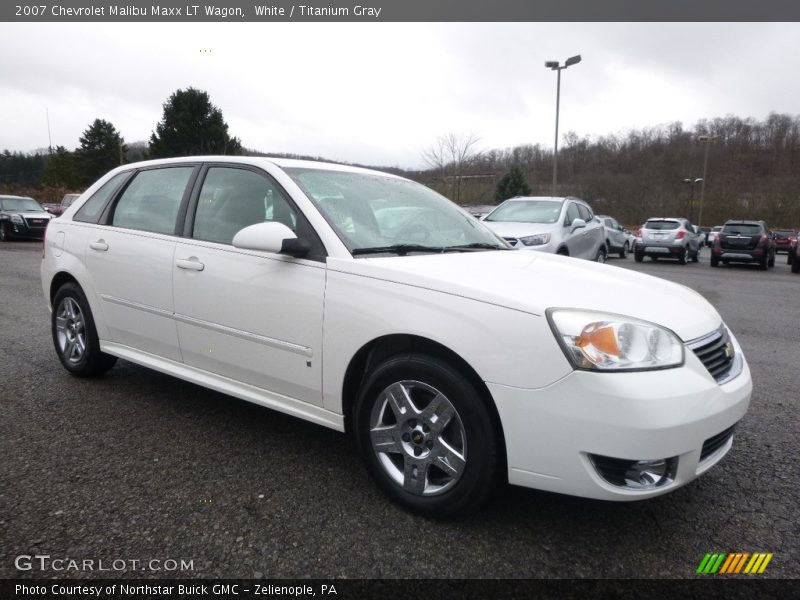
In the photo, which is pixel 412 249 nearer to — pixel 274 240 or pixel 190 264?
pixel 274 240

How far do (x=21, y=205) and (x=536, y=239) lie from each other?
1980 centimetres

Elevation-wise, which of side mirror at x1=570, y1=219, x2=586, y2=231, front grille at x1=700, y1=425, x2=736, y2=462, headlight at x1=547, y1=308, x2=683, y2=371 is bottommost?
front grille at x1=700, y1=425, x2=736, y2=462

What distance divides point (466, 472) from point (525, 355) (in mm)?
551

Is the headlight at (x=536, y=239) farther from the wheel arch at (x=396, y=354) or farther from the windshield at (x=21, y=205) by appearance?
the windshield at (x=21, y=205)

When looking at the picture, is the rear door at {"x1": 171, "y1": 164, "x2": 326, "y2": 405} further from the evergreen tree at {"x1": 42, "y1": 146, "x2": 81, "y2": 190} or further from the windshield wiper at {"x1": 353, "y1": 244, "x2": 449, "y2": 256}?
the evergreen tree at {"x1": 42, "y1": 146, "x2": 81, "y2": 190}

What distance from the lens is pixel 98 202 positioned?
432cm

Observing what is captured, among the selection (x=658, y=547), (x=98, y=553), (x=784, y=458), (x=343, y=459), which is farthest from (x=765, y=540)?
(x=98, y=553)

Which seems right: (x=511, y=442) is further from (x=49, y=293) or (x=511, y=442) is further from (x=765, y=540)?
(x=49, y=293)

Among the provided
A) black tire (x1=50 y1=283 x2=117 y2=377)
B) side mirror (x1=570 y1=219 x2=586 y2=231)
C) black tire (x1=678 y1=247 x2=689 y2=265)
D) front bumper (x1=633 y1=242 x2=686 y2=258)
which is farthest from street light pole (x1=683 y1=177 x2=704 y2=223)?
black tire (x1=50 y1=283 x2=117 y2=377)

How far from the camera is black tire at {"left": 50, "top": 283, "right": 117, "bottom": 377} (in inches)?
165

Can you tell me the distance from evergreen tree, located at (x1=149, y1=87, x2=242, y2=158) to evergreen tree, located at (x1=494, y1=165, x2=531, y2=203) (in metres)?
23.1

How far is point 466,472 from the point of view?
2357 millimetres

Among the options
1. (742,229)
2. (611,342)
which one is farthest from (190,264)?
(742,229)

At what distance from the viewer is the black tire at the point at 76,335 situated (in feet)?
13.8
